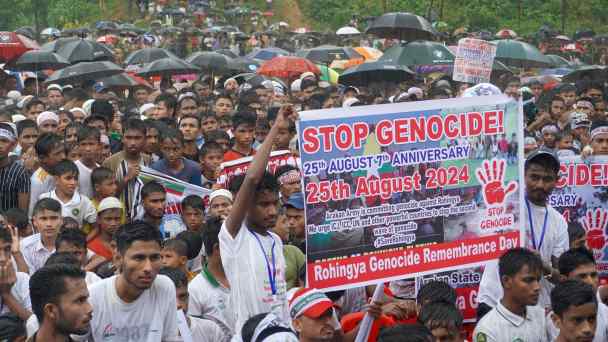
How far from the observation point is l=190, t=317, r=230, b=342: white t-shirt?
21.2 feet

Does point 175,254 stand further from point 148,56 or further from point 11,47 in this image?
point 11,47

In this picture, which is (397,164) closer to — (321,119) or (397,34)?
(321,119)

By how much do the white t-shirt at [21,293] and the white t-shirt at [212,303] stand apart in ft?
3.19

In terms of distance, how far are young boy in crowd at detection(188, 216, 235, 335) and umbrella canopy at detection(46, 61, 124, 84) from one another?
9559 millimetres

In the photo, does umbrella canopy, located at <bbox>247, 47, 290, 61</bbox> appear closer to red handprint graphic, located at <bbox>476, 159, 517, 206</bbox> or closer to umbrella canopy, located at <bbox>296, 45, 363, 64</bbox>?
umbrella canopy, located at <bbox>296, 45, 363, 64</bbox>

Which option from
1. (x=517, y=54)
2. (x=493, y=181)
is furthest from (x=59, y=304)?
(x=517, y=54)

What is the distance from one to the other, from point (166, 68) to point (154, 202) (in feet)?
31.5

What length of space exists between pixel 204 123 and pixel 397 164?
5813 millimetres

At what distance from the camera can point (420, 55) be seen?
56.2 ft

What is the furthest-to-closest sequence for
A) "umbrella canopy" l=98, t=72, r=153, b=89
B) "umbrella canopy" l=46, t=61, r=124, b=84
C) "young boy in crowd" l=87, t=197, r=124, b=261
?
"umbrella canopy" l=98, t=72, r=153, b=89 → "umbrella canopy" l=46, t=61, r=124, b=84 → "young boy in crowd" l=87, t=197, r=124, b=261

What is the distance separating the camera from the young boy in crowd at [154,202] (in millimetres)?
8578

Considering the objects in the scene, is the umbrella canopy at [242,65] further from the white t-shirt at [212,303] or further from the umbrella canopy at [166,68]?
the white t-shirt at [212,303]

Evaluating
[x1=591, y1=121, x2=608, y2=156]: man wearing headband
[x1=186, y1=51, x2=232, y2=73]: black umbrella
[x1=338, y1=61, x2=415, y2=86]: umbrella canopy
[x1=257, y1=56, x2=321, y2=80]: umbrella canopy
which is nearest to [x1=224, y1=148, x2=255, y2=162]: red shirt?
[x1=591, y1=121, x2=608, y2=156]: man wearing headband

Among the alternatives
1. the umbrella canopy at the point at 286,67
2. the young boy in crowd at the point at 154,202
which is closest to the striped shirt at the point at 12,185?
the young boy in crowd at the point at 154,202
